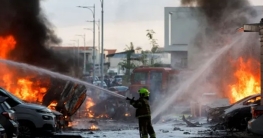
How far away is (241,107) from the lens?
22438mm

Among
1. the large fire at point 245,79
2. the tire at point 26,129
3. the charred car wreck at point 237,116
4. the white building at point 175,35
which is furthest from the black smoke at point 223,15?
the tire at point 26,129

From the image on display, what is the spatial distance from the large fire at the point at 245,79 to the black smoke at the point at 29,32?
784cm

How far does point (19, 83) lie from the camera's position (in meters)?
26.5

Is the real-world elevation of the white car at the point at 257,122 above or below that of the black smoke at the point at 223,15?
below

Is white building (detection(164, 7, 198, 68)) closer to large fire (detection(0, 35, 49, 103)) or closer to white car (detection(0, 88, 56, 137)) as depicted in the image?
large fire (detection(0, 35, 49, 103))

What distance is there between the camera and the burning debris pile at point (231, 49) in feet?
101

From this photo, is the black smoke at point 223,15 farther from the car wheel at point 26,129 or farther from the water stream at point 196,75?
the car wheel at point 26,129

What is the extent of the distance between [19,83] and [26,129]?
8668 millimetres

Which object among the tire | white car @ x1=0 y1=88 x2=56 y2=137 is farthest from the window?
the tire

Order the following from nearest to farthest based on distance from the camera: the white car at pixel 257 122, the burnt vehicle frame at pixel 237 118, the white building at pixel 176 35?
the white car at pixel 257 122 < the burnt vehicle frame at pixel 237 118 < the white building at pixel 176 35

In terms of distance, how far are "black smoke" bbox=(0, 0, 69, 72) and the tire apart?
10.4 meters

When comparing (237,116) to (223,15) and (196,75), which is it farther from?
(223,15)

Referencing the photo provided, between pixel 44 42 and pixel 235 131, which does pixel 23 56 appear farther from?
pixel 235 131

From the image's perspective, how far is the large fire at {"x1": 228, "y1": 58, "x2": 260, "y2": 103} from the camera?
29.8 m
